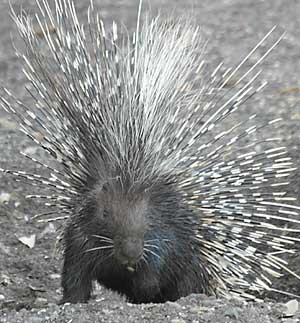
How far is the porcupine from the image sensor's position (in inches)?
129

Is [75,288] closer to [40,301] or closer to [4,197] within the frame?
[40,301]

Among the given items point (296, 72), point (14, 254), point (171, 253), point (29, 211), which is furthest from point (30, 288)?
point (296, 72)

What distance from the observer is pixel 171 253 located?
11.3ft

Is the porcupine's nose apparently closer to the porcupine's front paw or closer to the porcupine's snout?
the porcupine's snout

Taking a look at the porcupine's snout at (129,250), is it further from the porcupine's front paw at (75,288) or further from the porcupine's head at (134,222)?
the porcupine's front paw at (75,288)

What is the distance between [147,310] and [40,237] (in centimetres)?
143

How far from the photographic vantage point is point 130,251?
3135 millimetres

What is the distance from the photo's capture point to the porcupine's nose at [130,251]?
10.3 ft

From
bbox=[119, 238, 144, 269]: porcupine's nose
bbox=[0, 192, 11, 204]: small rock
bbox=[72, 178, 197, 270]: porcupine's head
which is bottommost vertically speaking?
bbox=[119, 238, 144, 269]: porcupine's nose

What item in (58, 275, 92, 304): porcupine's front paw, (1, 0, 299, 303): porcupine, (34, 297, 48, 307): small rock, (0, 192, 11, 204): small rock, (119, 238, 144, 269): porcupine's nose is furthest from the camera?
(0, 192, 11, 204): small rock

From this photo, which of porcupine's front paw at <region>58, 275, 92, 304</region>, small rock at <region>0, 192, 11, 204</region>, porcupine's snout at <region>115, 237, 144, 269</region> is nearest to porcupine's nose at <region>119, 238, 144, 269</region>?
porcupine's snout at <region>115, 237, 144, 269</region>

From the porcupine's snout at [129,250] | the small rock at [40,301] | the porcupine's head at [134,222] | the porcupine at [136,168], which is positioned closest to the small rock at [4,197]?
the small rock at [40,301]

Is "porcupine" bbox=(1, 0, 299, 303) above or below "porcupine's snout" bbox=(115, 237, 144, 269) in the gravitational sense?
above

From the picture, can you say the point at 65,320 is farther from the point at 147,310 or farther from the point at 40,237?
the point at 40,237
